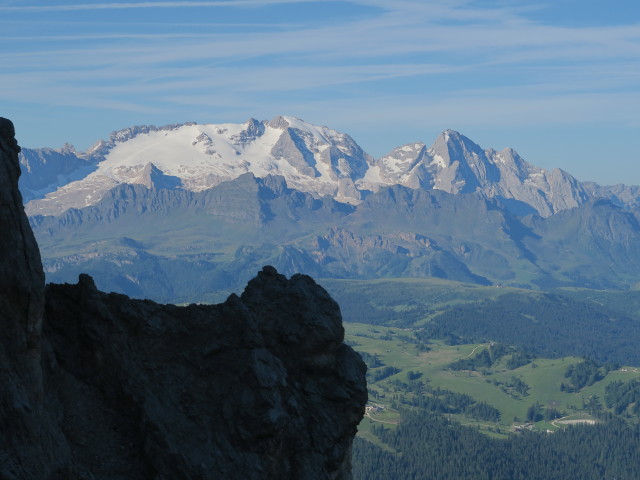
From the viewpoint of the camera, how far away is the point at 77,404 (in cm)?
4247

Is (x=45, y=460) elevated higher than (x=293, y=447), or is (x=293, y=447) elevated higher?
(x=45, y=460)

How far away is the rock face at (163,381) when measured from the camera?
37375 millimetres

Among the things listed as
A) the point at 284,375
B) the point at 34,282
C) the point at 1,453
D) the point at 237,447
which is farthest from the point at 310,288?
the point at 1,453

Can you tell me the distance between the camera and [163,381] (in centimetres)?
4469

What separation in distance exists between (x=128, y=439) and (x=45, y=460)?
20.3 ft

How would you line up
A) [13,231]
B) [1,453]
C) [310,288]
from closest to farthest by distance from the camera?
[1,453], [13,231], [310,288]

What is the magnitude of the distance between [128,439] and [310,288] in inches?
541

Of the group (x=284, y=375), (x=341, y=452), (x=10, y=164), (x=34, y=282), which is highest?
(x=10, y=164)

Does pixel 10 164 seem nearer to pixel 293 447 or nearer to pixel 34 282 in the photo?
pixel 34 282

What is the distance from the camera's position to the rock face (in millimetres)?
37375

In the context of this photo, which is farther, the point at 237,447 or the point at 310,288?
the point at 310,288

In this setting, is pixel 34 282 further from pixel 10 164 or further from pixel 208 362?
pixel 208 362

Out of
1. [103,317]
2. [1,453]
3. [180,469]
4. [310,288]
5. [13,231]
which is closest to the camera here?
[1,453]

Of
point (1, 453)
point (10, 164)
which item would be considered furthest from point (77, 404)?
point (10, 164)
